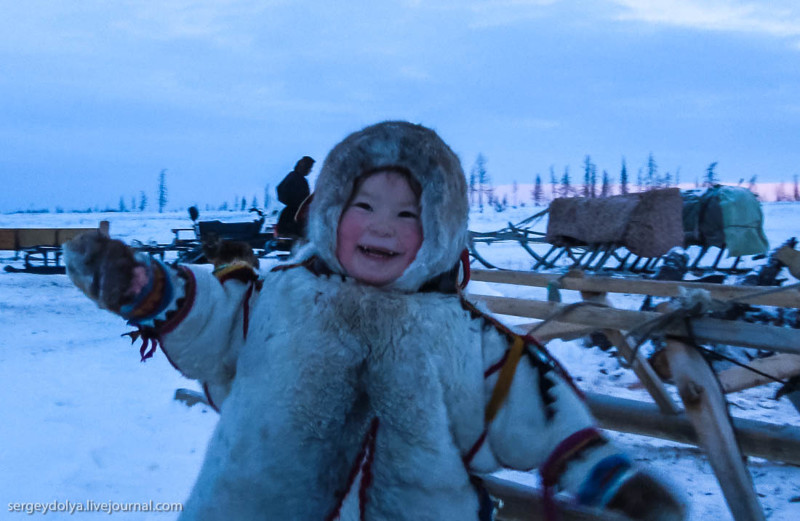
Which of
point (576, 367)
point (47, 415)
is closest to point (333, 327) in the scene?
point (47, 415)

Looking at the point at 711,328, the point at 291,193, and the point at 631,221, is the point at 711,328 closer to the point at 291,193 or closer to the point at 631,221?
the point at 291,193

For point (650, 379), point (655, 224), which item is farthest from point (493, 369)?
point (655, 224)

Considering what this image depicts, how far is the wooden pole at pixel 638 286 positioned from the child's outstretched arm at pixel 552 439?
8.08ft

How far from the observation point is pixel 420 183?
4.71 feet

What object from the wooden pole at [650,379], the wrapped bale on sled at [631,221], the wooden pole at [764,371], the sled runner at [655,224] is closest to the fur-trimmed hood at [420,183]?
the wooden pole at [650,379]

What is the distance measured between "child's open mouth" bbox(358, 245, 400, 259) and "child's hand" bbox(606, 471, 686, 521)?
0.69 meters

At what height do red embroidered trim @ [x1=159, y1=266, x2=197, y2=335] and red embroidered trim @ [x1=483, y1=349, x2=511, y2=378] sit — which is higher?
red embroidered trim @ [x1=159, y1=266, x2=197, y2=335]

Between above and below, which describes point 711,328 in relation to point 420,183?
below

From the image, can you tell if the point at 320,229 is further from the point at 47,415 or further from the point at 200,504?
the point at 47,415

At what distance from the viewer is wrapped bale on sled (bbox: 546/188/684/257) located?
322 inches

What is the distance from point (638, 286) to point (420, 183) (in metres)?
3.16

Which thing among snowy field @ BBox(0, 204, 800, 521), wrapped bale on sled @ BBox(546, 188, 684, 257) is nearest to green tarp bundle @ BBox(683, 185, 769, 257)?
wrapped bale on sled @ BBox(546, 188, 684, 257)

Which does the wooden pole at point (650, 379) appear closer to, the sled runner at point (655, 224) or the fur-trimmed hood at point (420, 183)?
the fur-trimmed hood at point (420, 183)

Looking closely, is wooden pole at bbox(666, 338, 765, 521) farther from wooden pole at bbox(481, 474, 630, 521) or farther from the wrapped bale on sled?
the wrapped bale on sled
